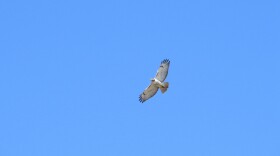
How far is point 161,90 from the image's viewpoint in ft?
328

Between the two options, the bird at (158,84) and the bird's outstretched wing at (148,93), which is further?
the bird's outstretched wing at (148,93)

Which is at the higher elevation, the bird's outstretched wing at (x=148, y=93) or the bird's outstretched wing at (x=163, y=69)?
the bird's outstretched wing at (x=163, y=69)

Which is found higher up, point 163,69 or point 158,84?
point 163,69

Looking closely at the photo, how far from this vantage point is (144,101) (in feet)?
336

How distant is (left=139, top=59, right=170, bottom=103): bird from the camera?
327 ft

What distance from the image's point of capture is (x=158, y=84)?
328ft

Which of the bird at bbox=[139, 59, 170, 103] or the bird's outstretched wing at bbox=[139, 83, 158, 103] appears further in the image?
the bird's outstretched wing at bbox=[139, 83, 158, 103]

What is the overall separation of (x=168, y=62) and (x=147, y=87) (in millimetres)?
3323

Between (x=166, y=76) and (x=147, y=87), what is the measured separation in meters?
2.29

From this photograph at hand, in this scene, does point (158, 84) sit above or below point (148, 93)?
below

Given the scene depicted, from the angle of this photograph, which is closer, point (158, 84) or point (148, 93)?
point (158, 84)

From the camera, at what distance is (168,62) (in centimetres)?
10150

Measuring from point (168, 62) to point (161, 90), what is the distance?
3257mm

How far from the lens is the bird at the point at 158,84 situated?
327 ft
